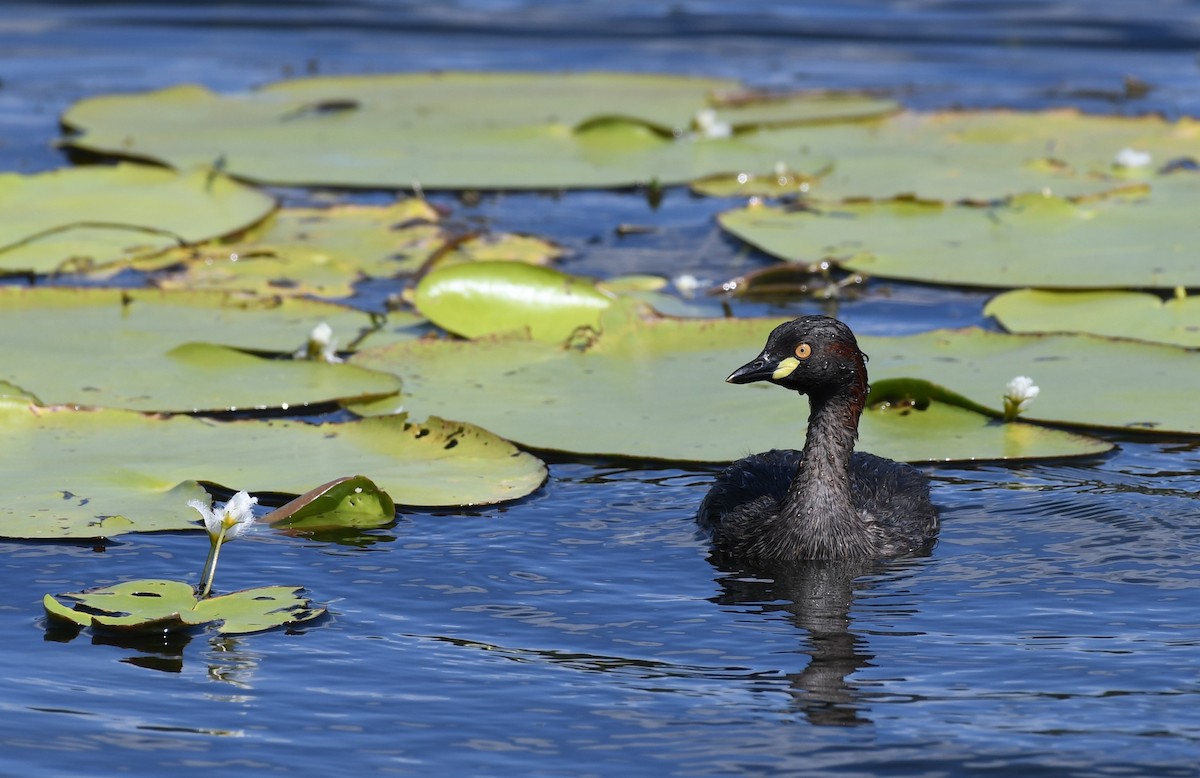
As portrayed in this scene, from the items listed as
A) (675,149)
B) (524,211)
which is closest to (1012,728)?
(524,211)

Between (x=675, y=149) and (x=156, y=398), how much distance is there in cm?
628

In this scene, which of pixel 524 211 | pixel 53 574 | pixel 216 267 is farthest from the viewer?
pixel 524 211

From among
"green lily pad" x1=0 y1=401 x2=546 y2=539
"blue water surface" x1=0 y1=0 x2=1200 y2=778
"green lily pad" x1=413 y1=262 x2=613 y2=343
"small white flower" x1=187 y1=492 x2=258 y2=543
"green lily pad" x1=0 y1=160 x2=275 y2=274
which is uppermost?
"green lily pad" x1=0 y1=160 x2=275 y2=274

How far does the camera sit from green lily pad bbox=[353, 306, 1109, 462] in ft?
23.4

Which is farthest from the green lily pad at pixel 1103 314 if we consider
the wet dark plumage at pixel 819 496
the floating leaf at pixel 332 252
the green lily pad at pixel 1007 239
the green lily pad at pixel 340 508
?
the green lily pad at pixel 340 508

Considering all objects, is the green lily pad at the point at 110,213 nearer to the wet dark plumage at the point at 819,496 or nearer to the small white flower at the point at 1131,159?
the wet dark plumage at the point at 819,496

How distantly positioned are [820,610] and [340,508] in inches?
67.8

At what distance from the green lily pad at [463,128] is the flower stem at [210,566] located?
614cm

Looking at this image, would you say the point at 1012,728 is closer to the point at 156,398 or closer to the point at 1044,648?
the point at 1044,648

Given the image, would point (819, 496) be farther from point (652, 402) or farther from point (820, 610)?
point (652, 402)

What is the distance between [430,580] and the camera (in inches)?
235

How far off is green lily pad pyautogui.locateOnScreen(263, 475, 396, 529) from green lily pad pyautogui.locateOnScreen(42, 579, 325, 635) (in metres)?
0.62

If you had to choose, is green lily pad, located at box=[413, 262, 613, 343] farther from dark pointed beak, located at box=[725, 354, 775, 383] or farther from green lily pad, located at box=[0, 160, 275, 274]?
dark pointed beak, located at box=[725, 354, 775, 383]

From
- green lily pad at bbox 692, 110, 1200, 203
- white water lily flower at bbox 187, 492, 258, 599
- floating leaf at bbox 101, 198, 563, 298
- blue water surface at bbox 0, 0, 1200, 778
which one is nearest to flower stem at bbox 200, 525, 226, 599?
white water lily flower at bbox 187, 492, 258, 599
